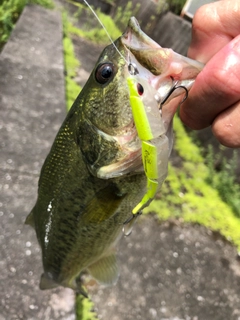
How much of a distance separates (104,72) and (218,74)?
0.43 m

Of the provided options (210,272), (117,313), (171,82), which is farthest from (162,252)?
(171,82)

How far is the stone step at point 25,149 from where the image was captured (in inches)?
84.1

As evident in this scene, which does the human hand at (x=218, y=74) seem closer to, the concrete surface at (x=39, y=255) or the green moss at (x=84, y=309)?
the concrete surface at (x=39, y=255)

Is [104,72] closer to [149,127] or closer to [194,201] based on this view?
[149,127]

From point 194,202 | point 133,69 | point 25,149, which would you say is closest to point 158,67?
point 133,69

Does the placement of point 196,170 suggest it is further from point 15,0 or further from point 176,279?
point 15,0

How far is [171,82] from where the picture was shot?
1.13 meters

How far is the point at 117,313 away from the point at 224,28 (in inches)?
91.2

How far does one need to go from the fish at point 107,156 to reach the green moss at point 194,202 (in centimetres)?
194

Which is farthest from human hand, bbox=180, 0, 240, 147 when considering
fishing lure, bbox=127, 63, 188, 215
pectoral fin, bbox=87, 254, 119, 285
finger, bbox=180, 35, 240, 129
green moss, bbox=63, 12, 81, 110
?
green moss, bbox=63, 12, 81, 110

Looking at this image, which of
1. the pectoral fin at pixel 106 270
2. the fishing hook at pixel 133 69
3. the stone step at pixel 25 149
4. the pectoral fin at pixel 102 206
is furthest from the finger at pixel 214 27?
the stone step at pixel 25 149

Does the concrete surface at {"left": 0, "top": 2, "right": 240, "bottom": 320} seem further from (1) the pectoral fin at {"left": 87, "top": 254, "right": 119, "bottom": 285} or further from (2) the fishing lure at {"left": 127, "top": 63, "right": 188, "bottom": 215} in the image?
(2) the fishing lure at {"left": 127, "top": 63, "right": 188, "bottom": 215}

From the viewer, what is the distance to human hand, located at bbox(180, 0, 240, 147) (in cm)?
106

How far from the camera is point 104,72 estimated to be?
1.30 metres
